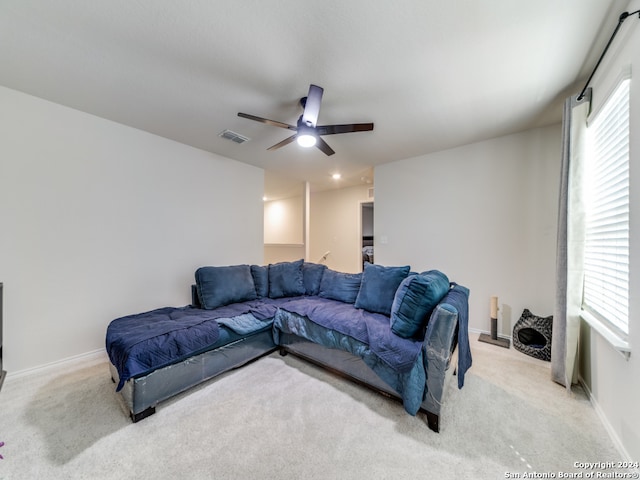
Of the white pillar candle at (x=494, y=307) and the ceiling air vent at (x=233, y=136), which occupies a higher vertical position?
the ceiling air vent at (x=233, y=136)

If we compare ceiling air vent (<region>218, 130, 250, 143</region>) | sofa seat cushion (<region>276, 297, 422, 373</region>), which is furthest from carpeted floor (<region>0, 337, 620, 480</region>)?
ceiling air vent (<region>218, 130, 250, 143</region>)

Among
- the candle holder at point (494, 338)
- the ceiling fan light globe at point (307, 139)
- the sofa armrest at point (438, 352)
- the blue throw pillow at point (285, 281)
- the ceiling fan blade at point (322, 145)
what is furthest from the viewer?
the blue throw pillow at point (285, 281)

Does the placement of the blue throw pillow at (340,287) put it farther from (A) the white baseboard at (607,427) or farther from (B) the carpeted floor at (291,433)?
(A) the white baseboard at (607,427)

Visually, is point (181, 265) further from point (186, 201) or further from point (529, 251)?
point (529, 251)

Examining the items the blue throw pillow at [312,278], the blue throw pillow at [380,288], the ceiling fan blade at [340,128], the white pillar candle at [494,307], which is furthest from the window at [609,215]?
the blue throw pillow at [312,278]

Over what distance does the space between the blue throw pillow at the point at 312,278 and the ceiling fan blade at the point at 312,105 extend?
182 centimetres

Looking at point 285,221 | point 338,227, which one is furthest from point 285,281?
point 285,221

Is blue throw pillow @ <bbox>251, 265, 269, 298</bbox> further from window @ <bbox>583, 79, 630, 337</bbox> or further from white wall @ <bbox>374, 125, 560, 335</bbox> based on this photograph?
window @ <bbox>583, 79, 630, 337</bbox>

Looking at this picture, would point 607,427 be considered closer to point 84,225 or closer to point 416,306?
point 416,306

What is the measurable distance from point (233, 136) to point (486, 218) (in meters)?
3.39

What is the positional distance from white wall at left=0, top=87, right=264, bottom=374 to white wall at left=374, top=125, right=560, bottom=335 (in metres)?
3.14

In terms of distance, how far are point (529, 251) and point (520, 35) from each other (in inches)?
91.6

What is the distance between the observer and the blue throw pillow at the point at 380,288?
7.69 feet

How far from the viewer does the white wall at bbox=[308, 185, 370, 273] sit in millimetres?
5664
